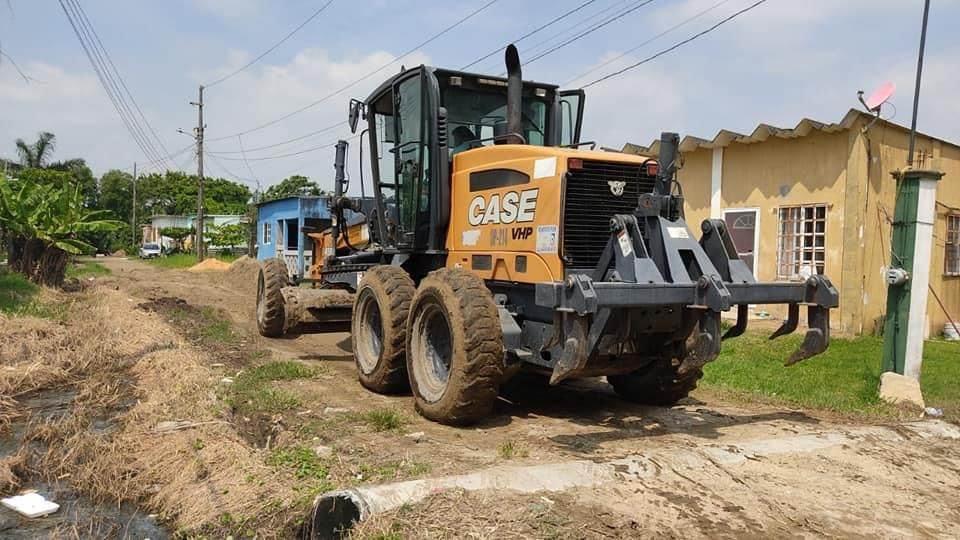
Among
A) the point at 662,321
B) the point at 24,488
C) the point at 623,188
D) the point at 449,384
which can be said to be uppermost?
the point at 623,188

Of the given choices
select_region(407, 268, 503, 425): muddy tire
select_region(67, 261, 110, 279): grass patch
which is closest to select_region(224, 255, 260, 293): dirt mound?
select_region(67, 261, 110, 279): grass patch

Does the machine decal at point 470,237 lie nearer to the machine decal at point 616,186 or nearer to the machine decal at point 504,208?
the machine decal at point 504,208

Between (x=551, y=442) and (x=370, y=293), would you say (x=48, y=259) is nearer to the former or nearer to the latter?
(x=370, y=293)

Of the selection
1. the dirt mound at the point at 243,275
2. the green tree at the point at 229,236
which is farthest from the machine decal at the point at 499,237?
the green tree at the point at 229,236

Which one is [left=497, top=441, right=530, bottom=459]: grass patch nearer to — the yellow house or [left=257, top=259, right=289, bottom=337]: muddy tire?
[left=257, top=259, right=289, bottom=337]: muddy tire

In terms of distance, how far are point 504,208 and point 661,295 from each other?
5.53ft

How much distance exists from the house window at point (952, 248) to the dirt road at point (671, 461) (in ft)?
29.2

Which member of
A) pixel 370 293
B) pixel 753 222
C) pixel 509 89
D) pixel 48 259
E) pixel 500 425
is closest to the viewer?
pixel 500 425

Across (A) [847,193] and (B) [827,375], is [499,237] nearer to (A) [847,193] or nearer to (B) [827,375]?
(B) [827,375]

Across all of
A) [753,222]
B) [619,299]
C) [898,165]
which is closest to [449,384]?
[619,299]

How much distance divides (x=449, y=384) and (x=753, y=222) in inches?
364

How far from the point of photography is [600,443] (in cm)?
536

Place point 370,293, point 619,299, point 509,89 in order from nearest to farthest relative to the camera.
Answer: point 619,299, point 509,89, point 370,293

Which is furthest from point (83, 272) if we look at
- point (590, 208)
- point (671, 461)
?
point (671, 461)
